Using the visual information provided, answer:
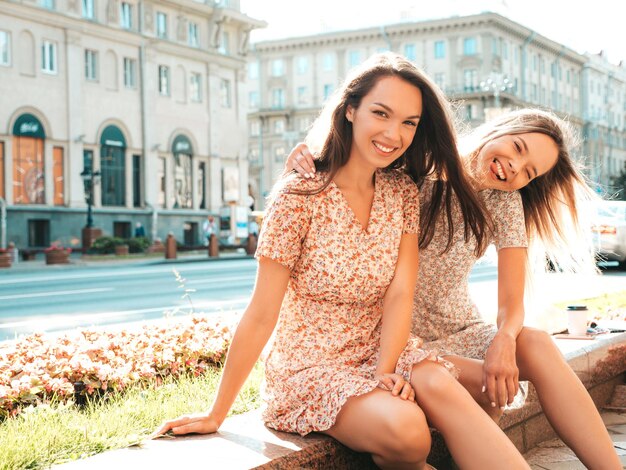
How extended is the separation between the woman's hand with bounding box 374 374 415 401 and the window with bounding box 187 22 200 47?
4138 cm

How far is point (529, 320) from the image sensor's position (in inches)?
210

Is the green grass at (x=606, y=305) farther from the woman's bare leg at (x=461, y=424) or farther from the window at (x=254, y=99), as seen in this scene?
the window at (x=254, y=99)

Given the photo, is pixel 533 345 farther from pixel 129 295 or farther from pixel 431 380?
pixel 129 295

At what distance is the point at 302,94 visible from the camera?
7206cm

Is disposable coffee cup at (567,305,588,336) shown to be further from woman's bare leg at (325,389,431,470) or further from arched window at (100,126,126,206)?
arched window at (100,126,126,206)

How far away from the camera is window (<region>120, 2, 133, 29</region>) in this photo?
3850 cm

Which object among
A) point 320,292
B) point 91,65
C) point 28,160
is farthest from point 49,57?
point 320,292

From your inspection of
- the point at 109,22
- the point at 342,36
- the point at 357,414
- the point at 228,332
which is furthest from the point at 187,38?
the point at 357,414

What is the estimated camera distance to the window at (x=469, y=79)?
65.5m

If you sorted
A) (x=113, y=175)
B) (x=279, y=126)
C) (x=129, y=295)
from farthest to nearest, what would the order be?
(x=279, y=126) → (x=113, y=175) → (x=129, y=295)

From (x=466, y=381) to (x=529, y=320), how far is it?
87.0 inches

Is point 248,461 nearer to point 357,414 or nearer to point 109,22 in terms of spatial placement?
point 357,414

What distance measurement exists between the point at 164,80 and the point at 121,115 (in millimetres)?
3858

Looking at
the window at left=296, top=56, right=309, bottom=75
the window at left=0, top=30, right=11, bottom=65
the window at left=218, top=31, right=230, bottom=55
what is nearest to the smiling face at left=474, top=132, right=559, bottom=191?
the window at left=0, top=30, right=11, bottom=65
